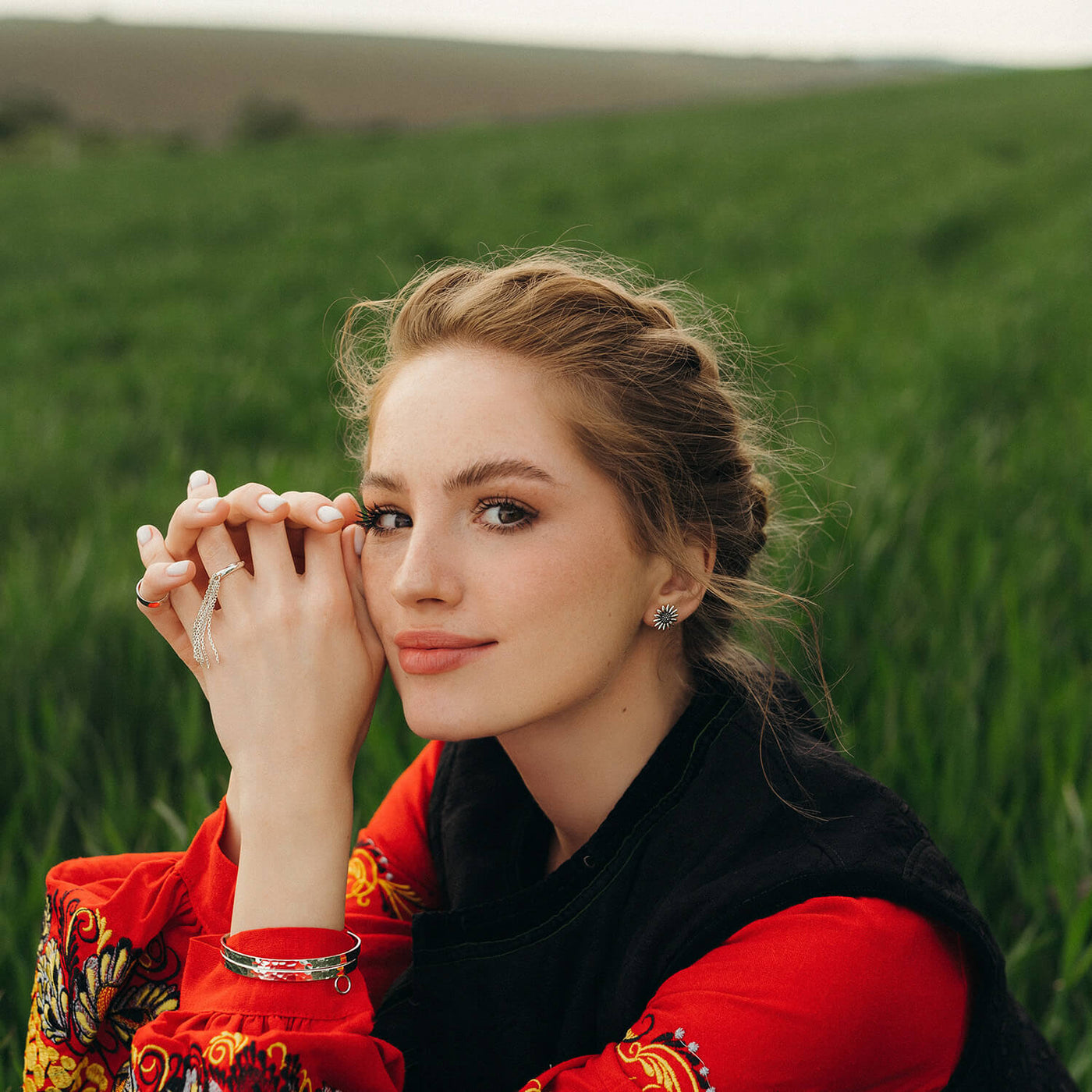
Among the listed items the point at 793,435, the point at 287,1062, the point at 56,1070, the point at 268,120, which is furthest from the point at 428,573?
the point at 268,120

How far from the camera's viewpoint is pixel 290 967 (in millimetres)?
1103

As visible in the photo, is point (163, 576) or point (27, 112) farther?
point (27, 112)

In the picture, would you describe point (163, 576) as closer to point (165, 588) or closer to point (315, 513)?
point (165, 588)

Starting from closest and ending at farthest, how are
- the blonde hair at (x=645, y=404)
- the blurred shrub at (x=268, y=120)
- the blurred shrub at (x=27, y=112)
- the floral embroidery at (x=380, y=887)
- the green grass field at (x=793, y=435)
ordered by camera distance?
the blonde hair at (x=645, y=404) < the floral embroidery at (x=380, y=887) < the green grass field at (x=793, y=435) < the blurred shrub at (x=27, y=112) < the blurred shrub at (x=268, y=120)

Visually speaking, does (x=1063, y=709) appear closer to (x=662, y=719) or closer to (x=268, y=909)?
(x=662, y=719)

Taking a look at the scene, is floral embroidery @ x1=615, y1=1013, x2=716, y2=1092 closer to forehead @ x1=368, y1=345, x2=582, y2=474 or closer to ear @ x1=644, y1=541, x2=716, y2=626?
ear @ x1=644, y1=541, x2=716, y2=626

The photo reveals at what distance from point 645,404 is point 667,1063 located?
77cm

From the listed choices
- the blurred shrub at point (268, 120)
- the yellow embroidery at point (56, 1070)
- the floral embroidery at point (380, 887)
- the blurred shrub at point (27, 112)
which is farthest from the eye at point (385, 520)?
the blurred shrub at point (27, 112)

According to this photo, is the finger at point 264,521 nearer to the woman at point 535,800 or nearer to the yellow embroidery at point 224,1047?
the woman at point 535,800

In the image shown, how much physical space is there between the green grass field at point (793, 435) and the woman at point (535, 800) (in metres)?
0.41

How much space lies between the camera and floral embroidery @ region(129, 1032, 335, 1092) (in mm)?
1029

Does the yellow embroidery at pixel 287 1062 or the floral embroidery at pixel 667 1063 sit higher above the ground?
the floral embroidery at pixel 667 1063

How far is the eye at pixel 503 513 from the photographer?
1.20m

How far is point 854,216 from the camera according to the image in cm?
1057
